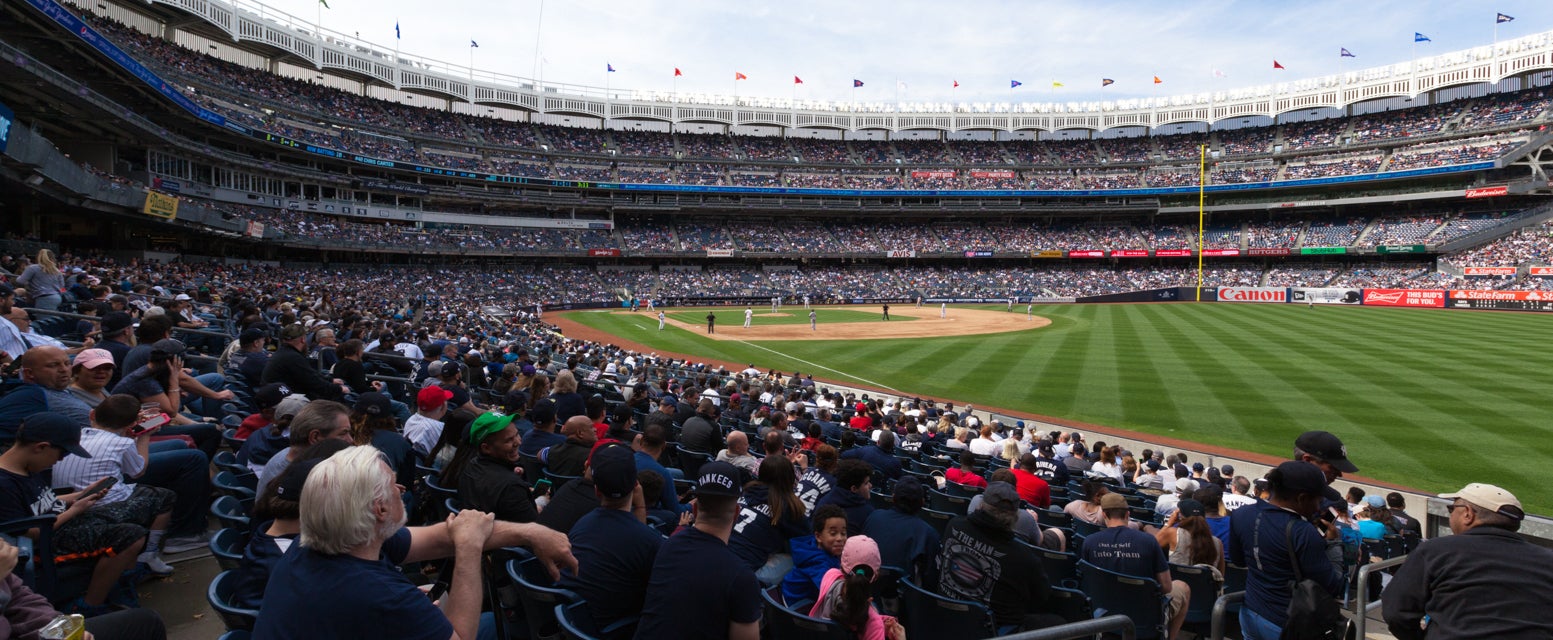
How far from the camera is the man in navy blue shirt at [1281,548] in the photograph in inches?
185

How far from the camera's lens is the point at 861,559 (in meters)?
4.16

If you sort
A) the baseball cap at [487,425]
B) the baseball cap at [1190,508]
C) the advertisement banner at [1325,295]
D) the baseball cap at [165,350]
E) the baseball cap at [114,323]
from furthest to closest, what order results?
the advertisement banner at [1325,295]
the baseball cap at [114,323]
the baseball cap at [165,350]
the baseball cap at [1190,508]
the baseball cap at [487,425]

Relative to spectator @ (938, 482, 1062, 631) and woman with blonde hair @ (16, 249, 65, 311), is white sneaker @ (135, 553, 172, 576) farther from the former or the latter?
woman with blonde hair @ (16, 249, 65, 311)

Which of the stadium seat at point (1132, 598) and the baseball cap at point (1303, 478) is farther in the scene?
the stadium seat at point (1132, 598)

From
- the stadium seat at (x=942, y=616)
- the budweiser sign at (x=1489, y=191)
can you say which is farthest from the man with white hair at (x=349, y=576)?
the budweiser sign at (x=1489, y=191)

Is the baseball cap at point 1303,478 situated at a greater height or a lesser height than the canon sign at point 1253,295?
lesser

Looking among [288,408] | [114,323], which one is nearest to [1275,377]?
[288,408]

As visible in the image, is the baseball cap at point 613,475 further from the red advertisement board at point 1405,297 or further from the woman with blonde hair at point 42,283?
the red advertisement board at point 1405,297

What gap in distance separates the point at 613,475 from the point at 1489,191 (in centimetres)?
8575

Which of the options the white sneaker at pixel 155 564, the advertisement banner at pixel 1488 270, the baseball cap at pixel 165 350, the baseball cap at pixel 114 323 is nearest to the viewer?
the white sneaker at pixel 155 564

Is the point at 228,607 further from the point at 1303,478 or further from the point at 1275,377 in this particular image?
the point at 1275,377

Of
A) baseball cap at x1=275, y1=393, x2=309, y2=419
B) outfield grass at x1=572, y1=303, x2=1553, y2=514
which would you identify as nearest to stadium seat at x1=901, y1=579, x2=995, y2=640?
baseball cap at x1=275, y1=393, x2=309, y2=419

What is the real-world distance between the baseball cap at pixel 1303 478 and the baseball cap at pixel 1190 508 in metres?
2.24

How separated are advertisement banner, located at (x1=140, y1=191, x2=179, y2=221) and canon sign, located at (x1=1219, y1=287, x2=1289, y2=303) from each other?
7453 cm
